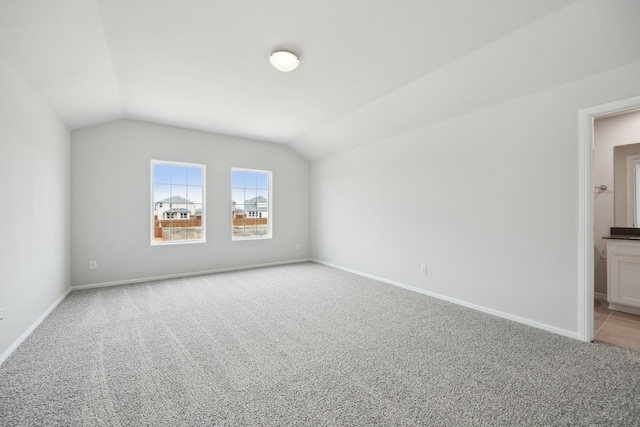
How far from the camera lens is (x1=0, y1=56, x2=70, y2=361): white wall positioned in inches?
90.7

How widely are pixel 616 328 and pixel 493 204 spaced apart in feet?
5.53

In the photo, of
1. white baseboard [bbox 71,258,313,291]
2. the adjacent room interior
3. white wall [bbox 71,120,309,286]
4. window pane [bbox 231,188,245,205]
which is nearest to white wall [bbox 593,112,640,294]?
the adjacent room interior

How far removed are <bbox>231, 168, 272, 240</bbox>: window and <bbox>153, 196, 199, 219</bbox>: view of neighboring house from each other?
771 millimetres

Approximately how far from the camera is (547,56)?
2420mm

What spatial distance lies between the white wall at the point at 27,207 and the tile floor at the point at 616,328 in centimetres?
526

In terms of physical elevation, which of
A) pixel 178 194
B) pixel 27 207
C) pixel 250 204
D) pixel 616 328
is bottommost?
pixel 616 328

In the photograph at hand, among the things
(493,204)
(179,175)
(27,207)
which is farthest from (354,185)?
(27,207)

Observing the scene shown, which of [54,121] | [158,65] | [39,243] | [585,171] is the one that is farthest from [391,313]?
[54,121]

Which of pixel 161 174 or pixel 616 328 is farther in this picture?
pixel 161 174

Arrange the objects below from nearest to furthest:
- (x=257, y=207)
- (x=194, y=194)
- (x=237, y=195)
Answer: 1. (x=194, y=194)
2. (x=237, y=195)
3. (x=257, y=207)

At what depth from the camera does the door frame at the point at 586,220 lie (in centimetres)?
250

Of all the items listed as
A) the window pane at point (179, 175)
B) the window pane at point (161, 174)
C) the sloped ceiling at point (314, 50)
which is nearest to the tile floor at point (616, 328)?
the sloped ceiling at point (314, 50)

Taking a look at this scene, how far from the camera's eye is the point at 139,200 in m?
4.61

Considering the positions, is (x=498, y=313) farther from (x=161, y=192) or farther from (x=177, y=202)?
(x=161, y=192)
